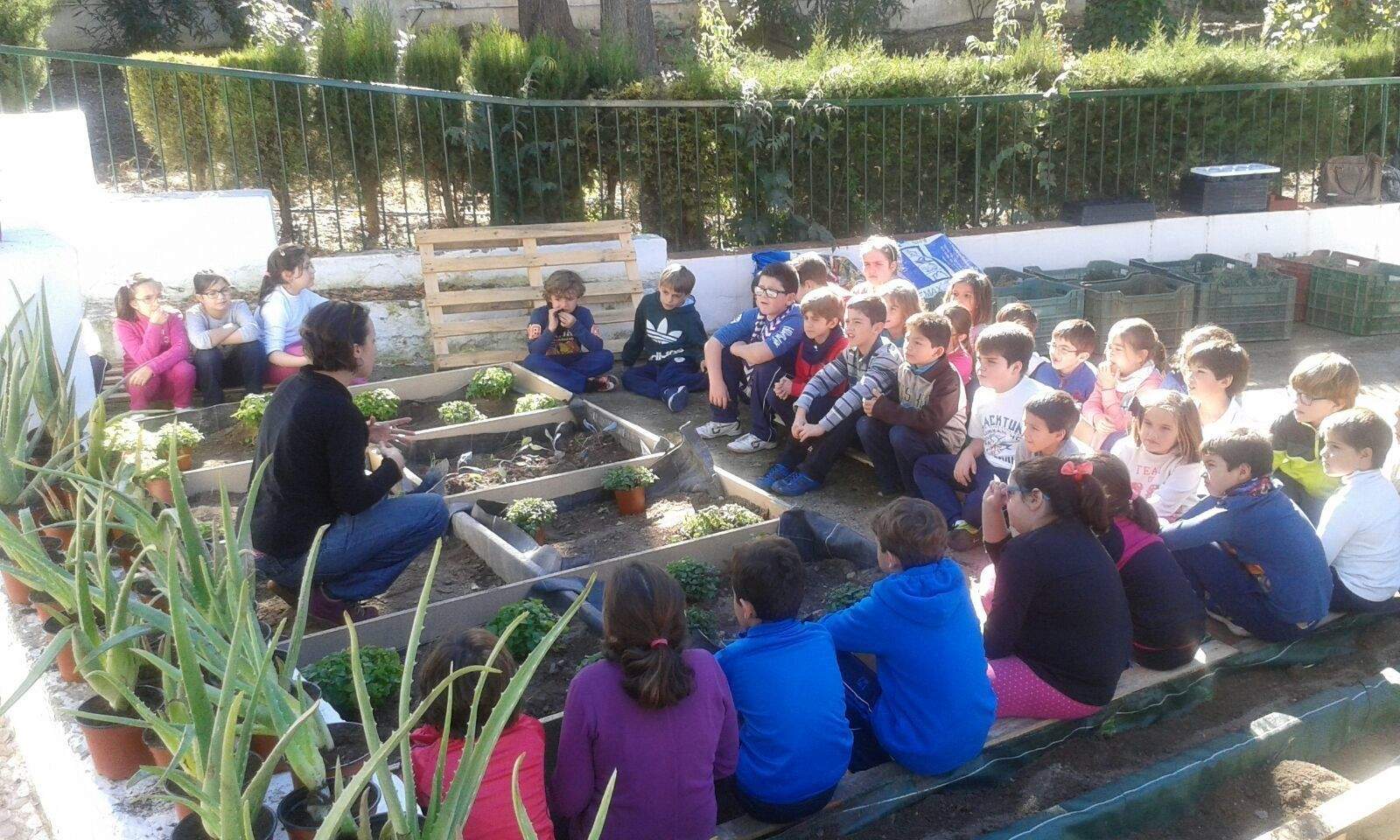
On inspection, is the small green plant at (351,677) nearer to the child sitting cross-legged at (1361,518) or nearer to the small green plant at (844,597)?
the small green plant at (844,597)

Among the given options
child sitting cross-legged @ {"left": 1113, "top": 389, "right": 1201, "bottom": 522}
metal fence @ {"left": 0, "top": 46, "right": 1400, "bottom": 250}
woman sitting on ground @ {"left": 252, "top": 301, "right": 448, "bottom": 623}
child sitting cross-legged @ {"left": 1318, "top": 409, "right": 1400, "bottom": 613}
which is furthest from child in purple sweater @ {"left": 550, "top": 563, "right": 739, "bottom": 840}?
metal fence @ {"left": 0, "top": 46, "right": 1400, "bottom": 250}

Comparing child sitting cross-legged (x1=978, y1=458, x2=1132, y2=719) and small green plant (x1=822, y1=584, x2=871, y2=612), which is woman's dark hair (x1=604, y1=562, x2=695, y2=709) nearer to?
child sitting cross-legged (x1=978, y1=458, x2=1132, y2=719)

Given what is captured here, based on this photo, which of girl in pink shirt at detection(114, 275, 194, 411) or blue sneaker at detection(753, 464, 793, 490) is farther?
girl in pink shirt at detection(114, 275, 194, 411)

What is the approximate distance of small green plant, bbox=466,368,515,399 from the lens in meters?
7.34

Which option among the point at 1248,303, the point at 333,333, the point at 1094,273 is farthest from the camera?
the point at 1094,273

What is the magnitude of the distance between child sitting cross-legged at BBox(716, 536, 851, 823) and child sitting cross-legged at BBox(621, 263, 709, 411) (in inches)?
181

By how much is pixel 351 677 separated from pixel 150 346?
418 centimetres

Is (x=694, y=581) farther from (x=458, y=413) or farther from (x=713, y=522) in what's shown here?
(x=458, y=413)

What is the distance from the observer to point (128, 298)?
6781 millimetres

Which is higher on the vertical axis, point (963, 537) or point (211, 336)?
point (211, 336)

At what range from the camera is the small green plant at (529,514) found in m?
5.31

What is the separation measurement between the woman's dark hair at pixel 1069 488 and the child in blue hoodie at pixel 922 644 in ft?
1.27

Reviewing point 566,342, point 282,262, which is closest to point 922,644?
point 566,342

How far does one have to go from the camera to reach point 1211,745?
3648mm
